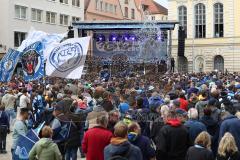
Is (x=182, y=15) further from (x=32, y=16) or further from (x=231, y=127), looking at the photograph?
(x=231, y=127)

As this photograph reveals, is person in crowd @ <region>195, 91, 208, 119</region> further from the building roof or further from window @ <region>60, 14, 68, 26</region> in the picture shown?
the building roof

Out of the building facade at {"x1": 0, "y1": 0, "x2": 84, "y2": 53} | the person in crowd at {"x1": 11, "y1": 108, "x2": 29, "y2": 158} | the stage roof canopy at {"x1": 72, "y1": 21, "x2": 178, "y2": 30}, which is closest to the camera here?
the person in crowd at {"x1": 11, "y1": 108, "x2": 29, "y2": 158}

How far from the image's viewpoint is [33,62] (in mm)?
18016

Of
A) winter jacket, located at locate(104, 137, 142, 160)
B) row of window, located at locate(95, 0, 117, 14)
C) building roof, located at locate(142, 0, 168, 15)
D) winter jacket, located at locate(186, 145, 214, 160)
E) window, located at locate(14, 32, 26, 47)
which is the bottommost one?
winter jacket, located at locate(186, 145, 214, 160)

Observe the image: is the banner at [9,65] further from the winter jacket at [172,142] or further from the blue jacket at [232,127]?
the winter jacket at [172,142]

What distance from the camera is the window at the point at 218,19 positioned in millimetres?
60650

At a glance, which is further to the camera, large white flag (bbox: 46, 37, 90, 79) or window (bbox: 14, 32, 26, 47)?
window (bbox: 14, 32, 26, 47)

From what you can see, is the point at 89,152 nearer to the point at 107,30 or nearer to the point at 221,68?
Answer: the point at 107,30

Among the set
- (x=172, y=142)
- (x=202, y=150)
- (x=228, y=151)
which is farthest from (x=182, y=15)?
(x=202, y=150)

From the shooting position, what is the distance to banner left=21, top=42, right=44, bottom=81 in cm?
1781

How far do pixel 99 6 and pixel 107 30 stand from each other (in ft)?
Result: 91.1

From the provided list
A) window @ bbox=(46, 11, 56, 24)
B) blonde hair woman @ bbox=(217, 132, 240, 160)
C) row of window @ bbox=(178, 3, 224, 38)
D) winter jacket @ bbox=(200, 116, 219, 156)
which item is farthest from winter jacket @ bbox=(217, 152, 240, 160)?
window @ bbox=(46, 11, 56, 24)

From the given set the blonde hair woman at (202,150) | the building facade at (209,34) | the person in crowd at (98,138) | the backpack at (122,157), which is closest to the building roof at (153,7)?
the building facade at (209,34)

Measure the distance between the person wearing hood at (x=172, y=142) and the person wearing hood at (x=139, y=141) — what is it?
22.6 inches
